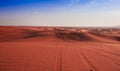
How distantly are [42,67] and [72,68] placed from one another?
1.60 m

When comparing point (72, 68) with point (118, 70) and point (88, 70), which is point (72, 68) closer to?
point (88, 70)

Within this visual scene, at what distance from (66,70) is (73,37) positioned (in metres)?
22.8

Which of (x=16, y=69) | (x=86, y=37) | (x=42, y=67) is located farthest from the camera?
(x=86, y=37)

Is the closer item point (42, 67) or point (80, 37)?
point (42, 67)

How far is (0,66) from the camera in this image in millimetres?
8383

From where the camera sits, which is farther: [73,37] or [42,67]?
[73,37]

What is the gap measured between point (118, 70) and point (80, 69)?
201 centimetres

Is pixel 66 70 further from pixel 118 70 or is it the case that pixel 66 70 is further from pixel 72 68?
pixel 118 70

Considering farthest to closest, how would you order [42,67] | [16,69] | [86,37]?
[86,37] < [42,67] < [16,69]

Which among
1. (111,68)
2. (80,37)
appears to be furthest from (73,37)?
(111,68)

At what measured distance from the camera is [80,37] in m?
30.7

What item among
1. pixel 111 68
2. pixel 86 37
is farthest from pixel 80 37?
pixel 111 68

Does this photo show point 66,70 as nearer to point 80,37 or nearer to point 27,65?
point 27,65

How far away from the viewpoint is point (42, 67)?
8531mm
